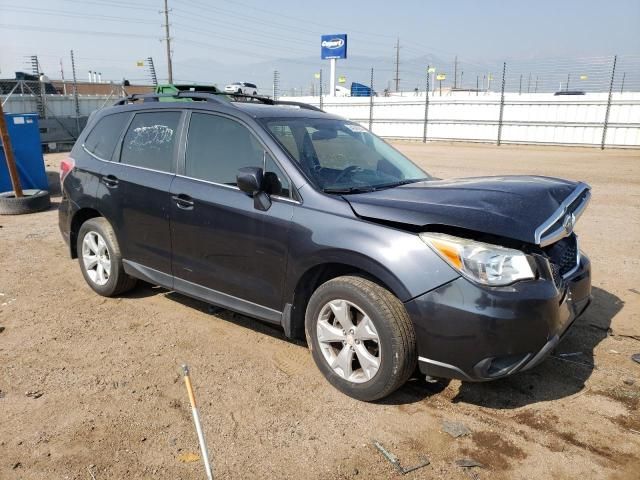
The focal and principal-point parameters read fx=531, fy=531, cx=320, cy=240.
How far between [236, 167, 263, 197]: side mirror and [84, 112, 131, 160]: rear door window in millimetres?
1885

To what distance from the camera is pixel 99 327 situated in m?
4.39

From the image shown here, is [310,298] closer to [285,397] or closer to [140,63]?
[285,397]

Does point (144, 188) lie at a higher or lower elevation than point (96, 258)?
higher

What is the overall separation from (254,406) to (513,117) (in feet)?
76.8

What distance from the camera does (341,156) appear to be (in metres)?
4.08

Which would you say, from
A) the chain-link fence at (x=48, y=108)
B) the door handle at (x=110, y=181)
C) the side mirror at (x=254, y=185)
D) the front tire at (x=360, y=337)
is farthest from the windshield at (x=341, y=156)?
the chain-link fence at (x=48, y=108)

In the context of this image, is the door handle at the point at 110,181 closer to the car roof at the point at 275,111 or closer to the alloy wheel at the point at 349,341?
the car roof at the point at 275,111

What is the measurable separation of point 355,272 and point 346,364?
0.57 m

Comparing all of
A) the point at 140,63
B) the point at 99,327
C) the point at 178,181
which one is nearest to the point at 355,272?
the point at 178,181

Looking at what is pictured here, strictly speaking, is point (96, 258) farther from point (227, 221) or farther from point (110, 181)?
point (227, 221)

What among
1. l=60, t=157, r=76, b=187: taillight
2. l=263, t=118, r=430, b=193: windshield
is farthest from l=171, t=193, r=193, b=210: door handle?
l=60, t=157, r=76, b=187: taillight

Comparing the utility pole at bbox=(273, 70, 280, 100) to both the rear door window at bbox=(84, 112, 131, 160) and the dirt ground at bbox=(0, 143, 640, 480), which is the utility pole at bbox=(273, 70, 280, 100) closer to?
the rear door window at bbox=(84, 112, 131, 160)

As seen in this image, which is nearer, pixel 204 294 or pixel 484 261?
pixel 484 261

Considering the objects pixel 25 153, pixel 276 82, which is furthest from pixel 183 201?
pixel 276 82
